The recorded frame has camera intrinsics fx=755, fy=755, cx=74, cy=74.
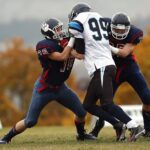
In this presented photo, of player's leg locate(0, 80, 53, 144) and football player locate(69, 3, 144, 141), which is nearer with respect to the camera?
football player locate(69, 3, 144, 141)

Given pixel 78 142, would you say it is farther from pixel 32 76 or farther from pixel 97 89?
pixel 32 76

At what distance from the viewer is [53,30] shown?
1139 cm

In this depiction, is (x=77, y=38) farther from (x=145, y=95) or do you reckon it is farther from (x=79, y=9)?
(x=145, y=95)

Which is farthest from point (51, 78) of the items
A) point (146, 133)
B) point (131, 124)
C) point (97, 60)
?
point (146, 133)

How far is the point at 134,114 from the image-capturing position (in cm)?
2270

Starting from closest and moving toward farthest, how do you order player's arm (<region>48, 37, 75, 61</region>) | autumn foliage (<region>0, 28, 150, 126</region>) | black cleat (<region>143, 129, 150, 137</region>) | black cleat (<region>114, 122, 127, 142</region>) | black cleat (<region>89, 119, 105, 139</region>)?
black cleat (<region>114, 122, 127, 142</region>) < player's arm (<region>48, 37, 75, 61</region>) < black cleat (<region>143, 129, 150, 137</region>) < black cleat (<region>89, 119, 105, 139</region>) < autumn foliage (<region>0, 28, 150, 126</region>)

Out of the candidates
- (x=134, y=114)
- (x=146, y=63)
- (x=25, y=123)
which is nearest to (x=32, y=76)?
(x=146, y=63)

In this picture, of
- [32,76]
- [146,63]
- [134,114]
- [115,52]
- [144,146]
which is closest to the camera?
[144,146]

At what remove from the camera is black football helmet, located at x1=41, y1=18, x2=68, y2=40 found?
37.4 feet

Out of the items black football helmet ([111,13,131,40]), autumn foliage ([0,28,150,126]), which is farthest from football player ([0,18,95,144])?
autumn foliage ([0,28,150,126])

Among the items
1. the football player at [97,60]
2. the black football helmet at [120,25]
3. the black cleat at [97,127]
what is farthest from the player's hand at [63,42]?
the black cleat at [97,127]

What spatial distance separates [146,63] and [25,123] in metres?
31.0

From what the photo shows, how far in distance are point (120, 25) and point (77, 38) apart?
0.68m

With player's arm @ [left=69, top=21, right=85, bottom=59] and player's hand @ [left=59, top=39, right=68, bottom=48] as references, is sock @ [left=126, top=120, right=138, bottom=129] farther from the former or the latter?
player's hand @ [left=59, top=39, right=68, bottom=48]
